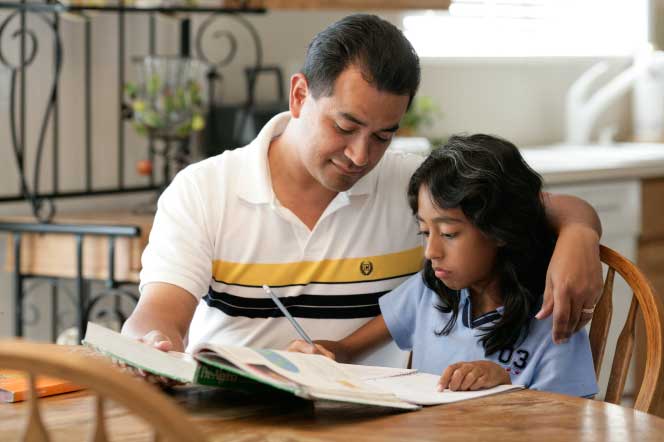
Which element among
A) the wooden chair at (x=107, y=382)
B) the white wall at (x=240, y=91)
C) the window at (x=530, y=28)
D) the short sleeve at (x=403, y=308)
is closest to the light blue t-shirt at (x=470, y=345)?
the short sleeve at (x=403, y=308)

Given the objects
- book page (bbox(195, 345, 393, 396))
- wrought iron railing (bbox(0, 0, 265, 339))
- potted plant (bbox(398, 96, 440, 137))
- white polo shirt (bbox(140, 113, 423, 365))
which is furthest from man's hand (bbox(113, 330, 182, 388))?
potted plant (bbox(398, 96, 440, 137))

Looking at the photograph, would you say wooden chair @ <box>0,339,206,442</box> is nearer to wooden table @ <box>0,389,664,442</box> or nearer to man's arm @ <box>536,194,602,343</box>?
wooden table @ <box>0,389,664,442</box>

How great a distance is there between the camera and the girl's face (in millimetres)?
1604

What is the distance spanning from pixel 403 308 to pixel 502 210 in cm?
26

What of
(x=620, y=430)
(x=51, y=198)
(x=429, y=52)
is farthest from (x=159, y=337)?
(x=429, y=52)

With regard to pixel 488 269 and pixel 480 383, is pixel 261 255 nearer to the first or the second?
pixel 488 269

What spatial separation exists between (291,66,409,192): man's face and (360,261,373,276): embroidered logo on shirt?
6.8 inches

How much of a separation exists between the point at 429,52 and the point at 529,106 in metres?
0.58

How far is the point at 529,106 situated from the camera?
4328 mm

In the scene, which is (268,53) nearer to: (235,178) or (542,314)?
(235,178)

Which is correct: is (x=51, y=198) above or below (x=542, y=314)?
below

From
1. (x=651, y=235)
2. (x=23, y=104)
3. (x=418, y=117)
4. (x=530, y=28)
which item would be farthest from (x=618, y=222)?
(x=23, y=104)

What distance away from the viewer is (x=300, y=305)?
1.81 m

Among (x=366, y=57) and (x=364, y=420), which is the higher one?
(x=366, y=57)
